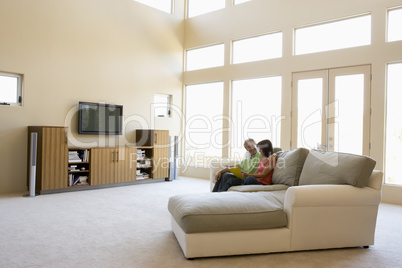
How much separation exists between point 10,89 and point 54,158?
138 centimetres

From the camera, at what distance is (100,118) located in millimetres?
6062

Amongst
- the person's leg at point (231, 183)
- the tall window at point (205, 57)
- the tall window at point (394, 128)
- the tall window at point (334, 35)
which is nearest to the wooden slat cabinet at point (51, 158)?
the person's leg at point (231, 183)

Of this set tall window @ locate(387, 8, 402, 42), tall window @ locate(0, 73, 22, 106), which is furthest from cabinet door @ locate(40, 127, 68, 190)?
tall window @ locate(387, 8, 402, 42)

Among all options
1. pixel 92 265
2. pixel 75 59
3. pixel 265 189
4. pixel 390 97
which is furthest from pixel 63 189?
pixel 390 97

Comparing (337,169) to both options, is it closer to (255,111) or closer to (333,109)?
(333,109)

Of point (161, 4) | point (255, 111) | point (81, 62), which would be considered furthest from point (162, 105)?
point (161, 4)

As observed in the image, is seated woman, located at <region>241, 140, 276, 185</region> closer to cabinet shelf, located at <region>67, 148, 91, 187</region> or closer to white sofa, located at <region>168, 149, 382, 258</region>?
white sofa, located at <region>168, 149, 382, 258</region>

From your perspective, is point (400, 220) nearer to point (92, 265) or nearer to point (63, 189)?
point (92, 265)

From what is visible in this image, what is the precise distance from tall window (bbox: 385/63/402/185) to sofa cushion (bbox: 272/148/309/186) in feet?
7.59

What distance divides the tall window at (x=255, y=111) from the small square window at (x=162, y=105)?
5.29 ft

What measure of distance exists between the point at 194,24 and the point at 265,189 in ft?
17.8

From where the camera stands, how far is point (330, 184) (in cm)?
292

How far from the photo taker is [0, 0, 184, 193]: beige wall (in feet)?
16.8

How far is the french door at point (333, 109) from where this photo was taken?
5180mm
